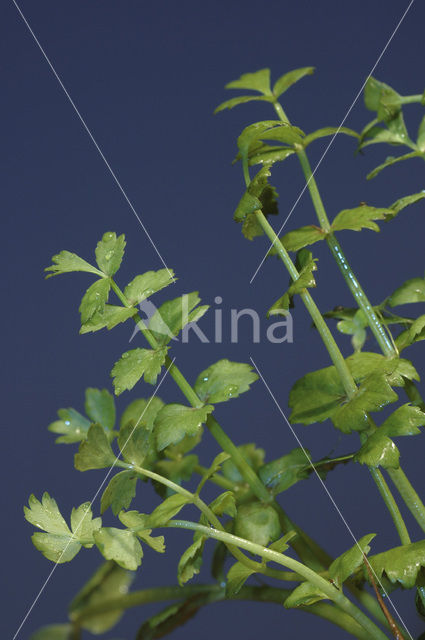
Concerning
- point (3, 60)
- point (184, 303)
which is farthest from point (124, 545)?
point (3, 60)

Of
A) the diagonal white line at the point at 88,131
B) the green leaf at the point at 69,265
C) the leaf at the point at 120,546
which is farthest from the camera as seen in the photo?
the diagonal white line at the point at 88,131

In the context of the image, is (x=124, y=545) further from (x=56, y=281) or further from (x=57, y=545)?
(x=56, y=281)

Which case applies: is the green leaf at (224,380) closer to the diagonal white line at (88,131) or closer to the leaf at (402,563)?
the leaf at (402,563)

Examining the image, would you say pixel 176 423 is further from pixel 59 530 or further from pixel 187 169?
pixel 187 169

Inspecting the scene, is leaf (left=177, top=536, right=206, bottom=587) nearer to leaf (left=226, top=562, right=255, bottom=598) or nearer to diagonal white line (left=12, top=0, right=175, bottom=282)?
leaf (left=226, top=562, right=255, bottom=598)

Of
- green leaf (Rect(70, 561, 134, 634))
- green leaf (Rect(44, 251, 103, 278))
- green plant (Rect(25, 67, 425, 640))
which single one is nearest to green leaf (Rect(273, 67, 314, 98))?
green plant (Rect(25, 67, 425, 640))

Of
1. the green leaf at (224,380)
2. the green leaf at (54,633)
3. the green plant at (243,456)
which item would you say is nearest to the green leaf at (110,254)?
the green plant at (243,456)
